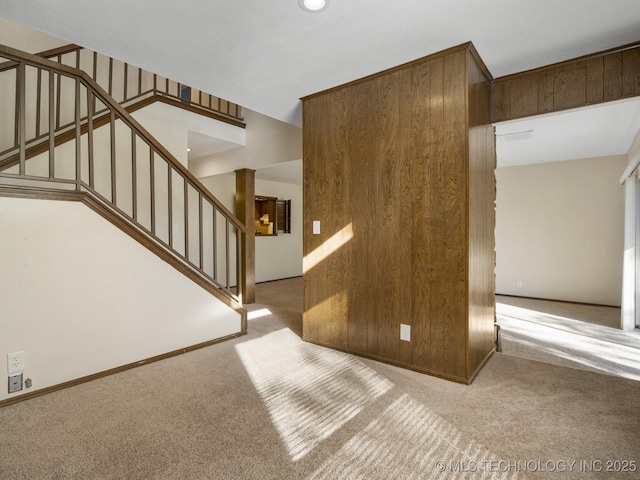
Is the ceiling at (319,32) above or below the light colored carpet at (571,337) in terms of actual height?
above

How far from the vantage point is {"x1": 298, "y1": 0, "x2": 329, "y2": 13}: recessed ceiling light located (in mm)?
1905

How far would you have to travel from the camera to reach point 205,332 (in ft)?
10.8

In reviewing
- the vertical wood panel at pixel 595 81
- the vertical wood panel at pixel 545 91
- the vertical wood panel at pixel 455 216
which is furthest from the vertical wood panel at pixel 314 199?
the vertical wood panel at pixel 595 81

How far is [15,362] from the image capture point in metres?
2.15

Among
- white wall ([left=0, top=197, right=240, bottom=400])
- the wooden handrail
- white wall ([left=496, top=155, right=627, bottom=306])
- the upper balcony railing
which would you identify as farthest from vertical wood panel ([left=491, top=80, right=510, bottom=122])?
white wall ([left=496, top=155, right=627, bottom=306])

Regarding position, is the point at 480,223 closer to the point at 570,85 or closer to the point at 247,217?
the point at 570,85

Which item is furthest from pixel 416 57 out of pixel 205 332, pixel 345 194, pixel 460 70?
pixel 205 332

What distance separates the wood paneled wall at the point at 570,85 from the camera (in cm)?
239

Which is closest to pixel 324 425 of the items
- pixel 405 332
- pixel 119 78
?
pixel 405 332

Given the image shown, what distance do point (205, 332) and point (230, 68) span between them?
7.65ft

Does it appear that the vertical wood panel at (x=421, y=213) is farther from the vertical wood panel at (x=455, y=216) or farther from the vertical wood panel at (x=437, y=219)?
the vertical wood panel at (x=455, y=216)

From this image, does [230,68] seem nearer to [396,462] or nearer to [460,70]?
[460,70]

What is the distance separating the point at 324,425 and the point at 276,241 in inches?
232

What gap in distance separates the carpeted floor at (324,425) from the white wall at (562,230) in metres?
3.30
